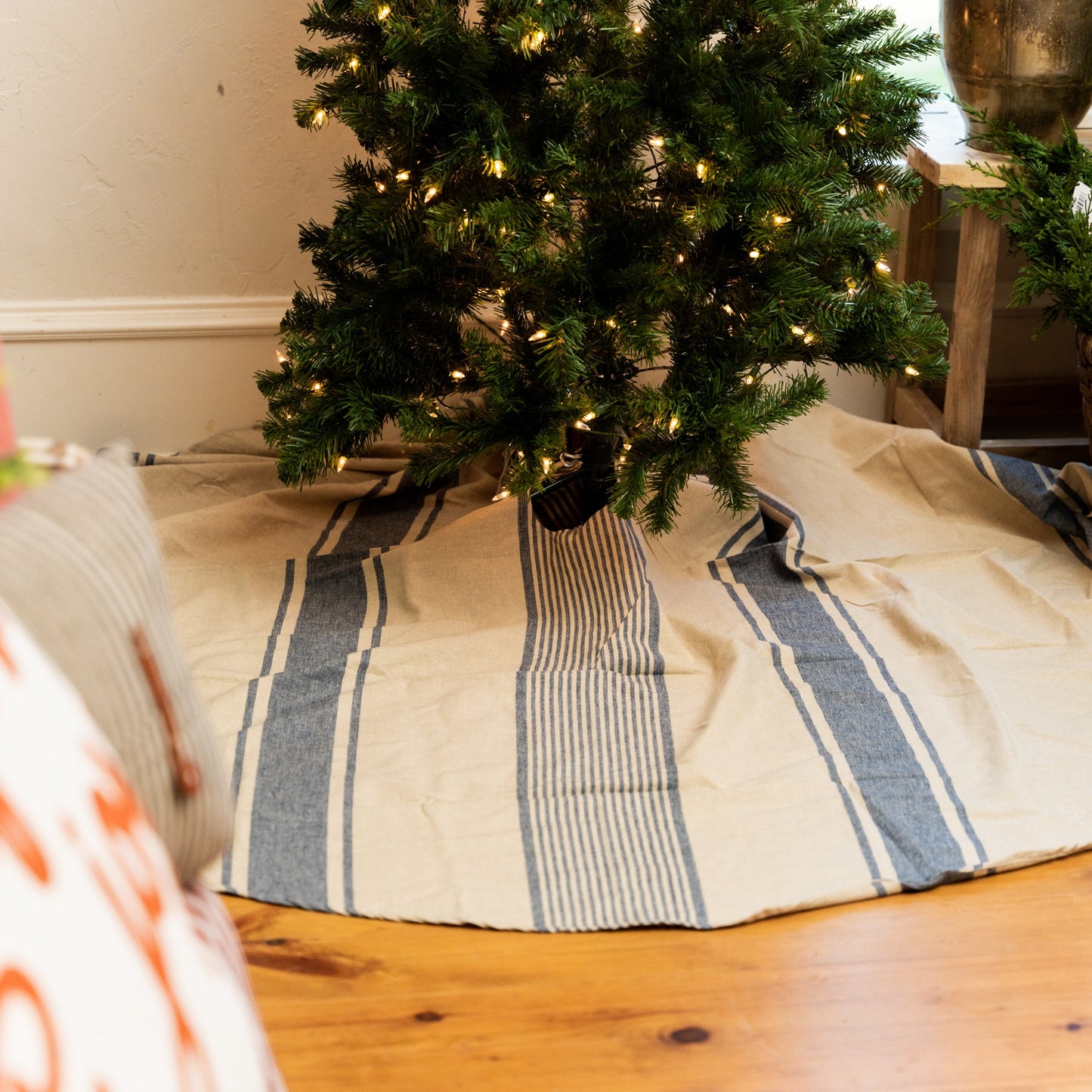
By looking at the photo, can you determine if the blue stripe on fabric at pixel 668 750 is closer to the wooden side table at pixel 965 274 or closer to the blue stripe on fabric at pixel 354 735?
the blue stripe on fabric at pixel 354 735

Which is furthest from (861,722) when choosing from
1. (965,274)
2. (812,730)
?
(965,274)

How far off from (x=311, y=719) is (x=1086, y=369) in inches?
42.2

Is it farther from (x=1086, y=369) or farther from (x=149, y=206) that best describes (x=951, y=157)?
(x=149, y=206)

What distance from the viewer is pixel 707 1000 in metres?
0.87

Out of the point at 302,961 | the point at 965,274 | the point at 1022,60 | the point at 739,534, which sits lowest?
the point at 302,961

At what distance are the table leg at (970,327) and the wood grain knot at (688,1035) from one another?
1017 mm

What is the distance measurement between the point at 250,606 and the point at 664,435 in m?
0.54

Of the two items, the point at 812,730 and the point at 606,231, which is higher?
the point at 606,231

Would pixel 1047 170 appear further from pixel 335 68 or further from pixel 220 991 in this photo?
pixel 220 991

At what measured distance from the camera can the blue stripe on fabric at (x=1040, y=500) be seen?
1.46m

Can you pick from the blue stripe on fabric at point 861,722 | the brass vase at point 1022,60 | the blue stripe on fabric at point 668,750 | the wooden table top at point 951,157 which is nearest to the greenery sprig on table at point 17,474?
the blue stripe on fabric at point 668,750

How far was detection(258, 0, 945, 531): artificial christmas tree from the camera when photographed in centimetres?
115

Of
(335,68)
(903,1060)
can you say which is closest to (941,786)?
(903,1060)

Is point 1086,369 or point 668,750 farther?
point 1086,369
